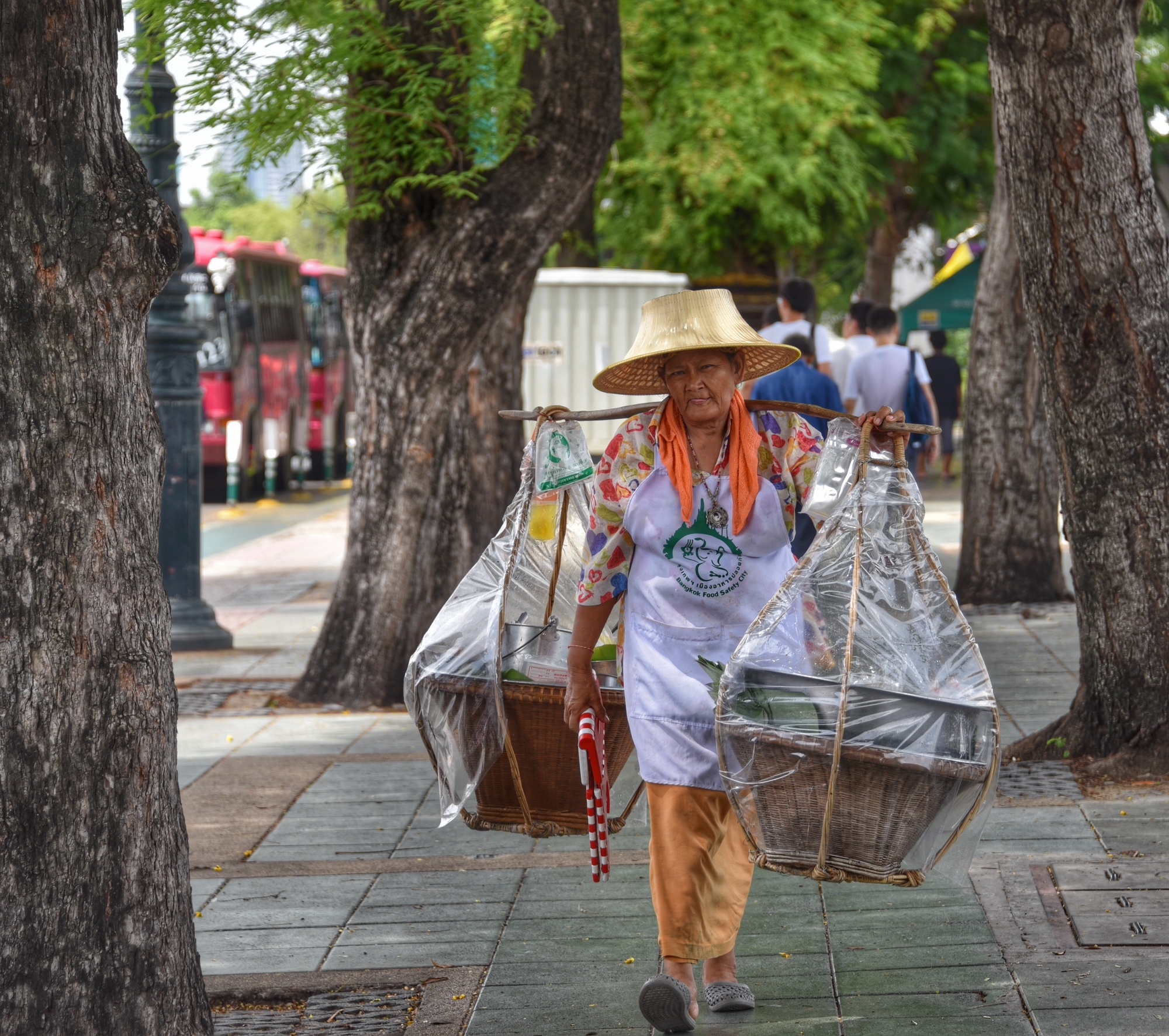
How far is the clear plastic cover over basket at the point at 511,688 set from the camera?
4250 mm

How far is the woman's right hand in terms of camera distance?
410 centimetres

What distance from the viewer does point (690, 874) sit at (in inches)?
154

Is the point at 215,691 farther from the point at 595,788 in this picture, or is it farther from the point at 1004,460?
the point at 595,788

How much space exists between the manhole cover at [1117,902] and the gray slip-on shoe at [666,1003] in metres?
1.19

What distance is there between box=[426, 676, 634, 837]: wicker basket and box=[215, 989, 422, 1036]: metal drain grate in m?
0.55

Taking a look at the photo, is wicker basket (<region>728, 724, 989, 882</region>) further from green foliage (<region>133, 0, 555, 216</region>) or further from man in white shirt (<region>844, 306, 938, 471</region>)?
man in white shirt (<region>844, 306, 938, 471</region>)

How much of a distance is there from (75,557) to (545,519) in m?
1.58

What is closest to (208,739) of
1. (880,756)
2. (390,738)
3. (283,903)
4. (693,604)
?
(390,738)

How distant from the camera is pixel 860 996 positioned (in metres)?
4.07

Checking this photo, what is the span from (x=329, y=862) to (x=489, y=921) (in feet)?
3.19

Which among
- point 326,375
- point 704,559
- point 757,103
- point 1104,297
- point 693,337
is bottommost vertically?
point 326,375

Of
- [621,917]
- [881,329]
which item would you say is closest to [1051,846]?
[621,917]

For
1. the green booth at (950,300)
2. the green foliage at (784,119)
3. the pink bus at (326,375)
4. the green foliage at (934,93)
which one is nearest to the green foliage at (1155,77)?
the green foliage at (784,119)

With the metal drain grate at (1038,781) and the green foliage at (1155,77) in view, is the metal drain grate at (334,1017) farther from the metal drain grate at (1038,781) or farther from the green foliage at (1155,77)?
the green foliage at (1155,77)
